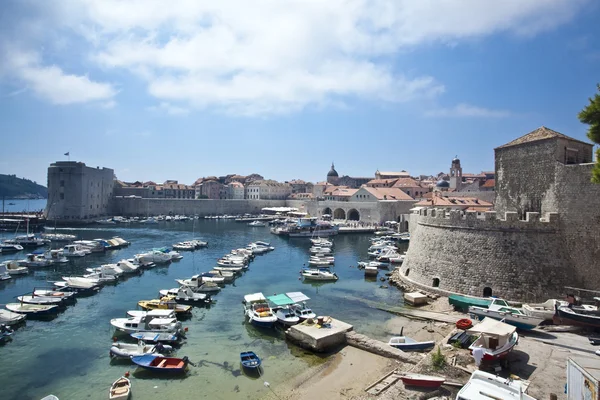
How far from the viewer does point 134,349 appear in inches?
585

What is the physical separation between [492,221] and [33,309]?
77.2 feet

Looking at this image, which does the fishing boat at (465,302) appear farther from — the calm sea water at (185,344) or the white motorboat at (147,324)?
the white motorboat at (147,324)

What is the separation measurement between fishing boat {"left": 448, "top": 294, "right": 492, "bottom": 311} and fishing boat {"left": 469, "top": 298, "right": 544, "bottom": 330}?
951 mm

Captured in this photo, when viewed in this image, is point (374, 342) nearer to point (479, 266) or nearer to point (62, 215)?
point (479, 266)

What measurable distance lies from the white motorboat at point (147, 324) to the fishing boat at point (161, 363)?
2.40 m

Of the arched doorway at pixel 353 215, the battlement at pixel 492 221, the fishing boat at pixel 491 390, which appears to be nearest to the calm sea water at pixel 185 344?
the battlement at pixel 492 221

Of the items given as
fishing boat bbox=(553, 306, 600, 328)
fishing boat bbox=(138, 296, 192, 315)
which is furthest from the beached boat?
fishing boat bbox=(138, 296, 192, 315)

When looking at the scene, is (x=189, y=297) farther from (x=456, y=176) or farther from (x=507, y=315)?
(x=456, y=176)

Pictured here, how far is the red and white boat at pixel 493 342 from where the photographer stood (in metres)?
11.6

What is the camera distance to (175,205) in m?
81.7

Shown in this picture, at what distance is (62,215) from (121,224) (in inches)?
375

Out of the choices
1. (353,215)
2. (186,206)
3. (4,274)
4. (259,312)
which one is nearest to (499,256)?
(259,312)

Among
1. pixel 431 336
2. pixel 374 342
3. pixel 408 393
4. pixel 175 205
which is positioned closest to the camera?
pixel 408 393

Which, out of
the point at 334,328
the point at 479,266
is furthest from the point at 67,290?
the point at 479,266
